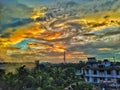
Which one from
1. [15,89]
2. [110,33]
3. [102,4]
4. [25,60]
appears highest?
[102,4]

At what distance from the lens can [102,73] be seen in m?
3.72

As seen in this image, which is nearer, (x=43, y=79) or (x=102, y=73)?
(x=102, y=73)

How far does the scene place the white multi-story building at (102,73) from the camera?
370 centimetres

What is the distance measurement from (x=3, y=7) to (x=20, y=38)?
1.39ft

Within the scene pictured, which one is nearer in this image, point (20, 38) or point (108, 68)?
point (108, 68)

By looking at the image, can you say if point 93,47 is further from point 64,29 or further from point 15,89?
point 15,89

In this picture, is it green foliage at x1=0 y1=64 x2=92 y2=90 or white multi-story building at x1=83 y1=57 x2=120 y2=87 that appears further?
green foliage at x1=0 y1=64 x2=92 y2=90

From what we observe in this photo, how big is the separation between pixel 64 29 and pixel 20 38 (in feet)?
1.67

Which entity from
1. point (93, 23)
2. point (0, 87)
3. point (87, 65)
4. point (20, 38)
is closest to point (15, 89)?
point (0, 87)

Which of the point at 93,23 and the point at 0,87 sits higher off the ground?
the point at 93,23

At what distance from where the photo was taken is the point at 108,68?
3717 mm

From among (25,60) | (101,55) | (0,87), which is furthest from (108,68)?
(0,87)

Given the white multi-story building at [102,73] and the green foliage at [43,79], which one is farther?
the green foliage at [43,79]

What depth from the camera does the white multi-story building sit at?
3695mm
